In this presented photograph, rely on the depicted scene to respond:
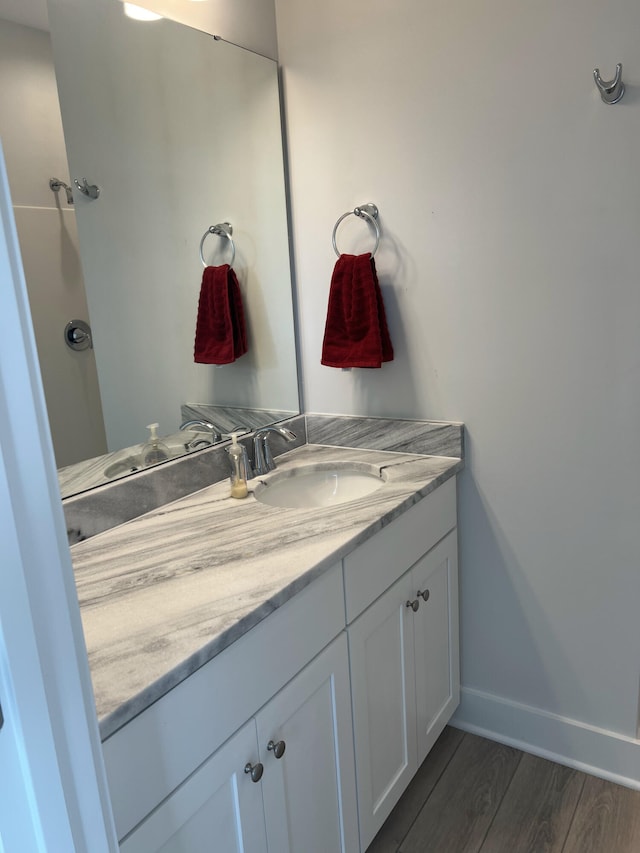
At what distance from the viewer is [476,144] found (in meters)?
1.58

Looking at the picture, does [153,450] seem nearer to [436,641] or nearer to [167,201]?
[167,201]

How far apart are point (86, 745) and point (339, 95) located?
1.67 metres

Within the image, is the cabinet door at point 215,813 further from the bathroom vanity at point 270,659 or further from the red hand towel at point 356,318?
the red hand towel at point 356,318

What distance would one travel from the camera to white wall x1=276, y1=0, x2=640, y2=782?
4.82ft

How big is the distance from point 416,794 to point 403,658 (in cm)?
47

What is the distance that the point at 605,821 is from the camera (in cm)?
157

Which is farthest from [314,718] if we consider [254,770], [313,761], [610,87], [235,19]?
[235,19]

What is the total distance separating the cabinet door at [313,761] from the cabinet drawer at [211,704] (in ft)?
0.14

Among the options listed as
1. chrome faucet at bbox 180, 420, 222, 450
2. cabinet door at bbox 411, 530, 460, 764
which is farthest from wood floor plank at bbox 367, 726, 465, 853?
chrome faucet at bbox 180, 420, 222, 450

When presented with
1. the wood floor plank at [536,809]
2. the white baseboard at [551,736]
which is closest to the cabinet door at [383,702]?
the wood floor plank at [536,809]

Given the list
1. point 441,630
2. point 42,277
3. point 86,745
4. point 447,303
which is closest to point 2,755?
point 86,745

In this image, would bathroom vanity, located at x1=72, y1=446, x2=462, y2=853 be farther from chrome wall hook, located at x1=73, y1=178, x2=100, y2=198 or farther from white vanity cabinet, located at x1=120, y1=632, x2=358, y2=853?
chrome wall hook, located at x1=73, y1=178, x2=100, y2=198

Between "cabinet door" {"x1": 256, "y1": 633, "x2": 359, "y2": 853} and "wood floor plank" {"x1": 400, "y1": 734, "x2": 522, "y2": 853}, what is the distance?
308 millimetres

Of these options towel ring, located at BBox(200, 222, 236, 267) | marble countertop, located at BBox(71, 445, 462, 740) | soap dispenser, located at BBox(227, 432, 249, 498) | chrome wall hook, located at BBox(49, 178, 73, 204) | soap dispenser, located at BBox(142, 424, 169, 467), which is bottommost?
marble countertop, located at BBox(71, 445, 462, 740)
